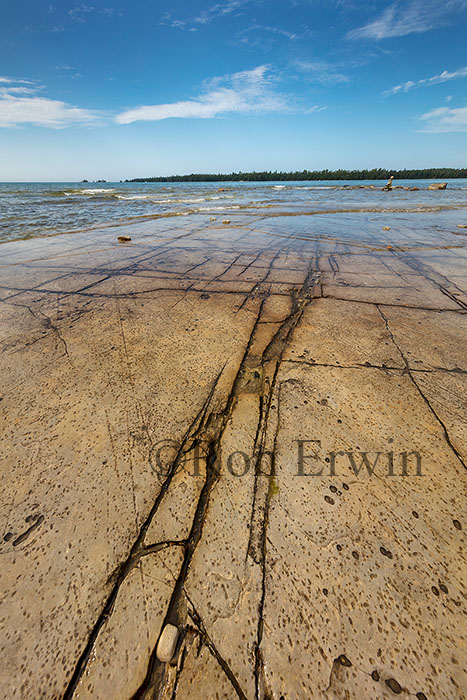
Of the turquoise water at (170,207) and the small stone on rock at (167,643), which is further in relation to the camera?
the turquoise water at (170,207)

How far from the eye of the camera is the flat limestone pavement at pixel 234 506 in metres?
0.83

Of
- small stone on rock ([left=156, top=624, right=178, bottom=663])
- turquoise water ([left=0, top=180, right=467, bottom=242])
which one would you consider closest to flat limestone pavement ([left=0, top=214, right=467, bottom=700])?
small stone on rock ([left=156, top=624, right=178, bottom=663])

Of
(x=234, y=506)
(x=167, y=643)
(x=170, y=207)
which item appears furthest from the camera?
(x=170, y=207)

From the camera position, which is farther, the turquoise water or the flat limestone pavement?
the turquoise water

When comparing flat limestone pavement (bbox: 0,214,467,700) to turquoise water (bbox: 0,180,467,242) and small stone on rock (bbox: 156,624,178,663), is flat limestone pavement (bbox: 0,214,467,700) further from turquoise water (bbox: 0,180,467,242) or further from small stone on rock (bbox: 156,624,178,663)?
turquoise water (bbox: 0,180,467,242)

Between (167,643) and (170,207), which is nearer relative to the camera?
(167,643)

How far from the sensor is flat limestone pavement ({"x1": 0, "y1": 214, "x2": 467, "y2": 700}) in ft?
2.71

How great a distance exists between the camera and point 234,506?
1206mm

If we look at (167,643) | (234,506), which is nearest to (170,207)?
(234,506)

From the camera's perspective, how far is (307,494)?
125cm

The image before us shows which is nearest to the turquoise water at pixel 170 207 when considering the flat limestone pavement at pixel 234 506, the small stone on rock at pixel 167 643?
the flat limestone pavement at pixel 234 506

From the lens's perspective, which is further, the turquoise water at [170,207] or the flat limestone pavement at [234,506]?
the turquoise water at [170,207]

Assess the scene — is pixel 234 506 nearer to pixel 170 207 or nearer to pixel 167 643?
pixel 167 643

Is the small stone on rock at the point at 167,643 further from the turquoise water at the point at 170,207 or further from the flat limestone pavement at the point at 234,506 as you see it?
the turquoise water at the point at 170,207
